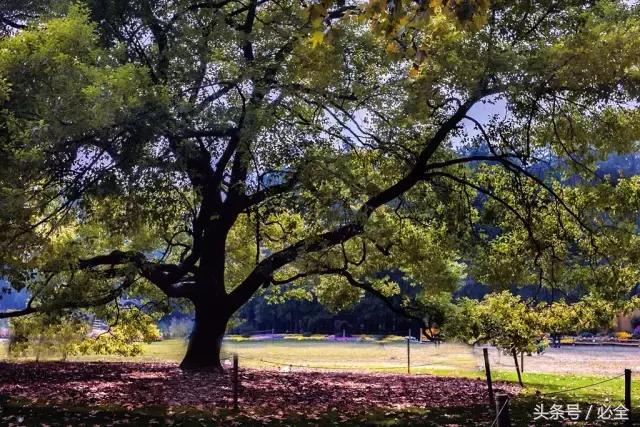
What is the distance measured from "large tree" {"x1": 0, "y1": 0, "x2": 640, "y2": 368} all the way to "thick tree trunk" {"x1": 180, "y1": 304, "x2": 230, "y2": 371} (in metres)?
0.05

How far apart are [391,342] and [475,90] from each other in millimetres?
38377

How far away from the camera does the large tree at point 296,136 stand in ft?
28.2

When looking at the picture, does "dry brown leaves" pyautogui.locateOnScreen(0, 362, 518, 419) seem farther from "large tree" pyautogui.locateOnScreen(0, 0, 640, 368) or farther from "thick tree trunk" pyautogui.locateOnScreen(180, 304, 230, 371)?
"large tree" pyautogui.locateOnScreen(0, 0, 640, 368)

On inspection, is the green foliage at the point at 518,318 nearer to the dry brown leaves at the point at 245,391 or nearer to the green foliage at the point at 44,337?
the dry brown leaves at the point at 245,391

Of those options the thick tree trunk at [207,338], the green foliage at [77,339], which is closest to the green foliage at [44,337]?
the green foliage at [77,339]

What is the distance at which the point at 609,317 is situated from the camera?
16.0 metres

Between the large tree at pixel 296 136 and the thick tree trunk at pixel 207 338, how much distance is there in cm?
5

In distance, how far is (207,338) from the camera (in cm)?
1558

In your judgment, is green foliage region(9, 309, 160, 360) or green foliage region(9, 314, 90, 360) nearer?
green foliage region(9, 314, 90, 360)

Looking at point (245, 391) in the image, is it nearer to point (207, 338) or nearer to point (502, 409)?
point (207, 338)

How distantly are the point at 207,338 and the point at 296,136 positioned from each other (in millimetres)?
6707

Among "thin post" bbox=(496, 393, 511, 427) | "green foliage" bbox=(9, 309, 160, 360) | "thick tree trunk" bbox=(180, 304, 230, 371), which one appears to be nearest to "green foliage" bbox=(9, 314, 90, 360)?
"green foliage" bbox=(9, 309, 160, 360)

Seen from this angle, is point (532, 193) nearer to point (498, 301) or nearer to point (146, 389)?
point (498, 301)

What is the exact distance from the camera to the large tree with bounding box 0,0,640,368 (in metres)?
8.61
